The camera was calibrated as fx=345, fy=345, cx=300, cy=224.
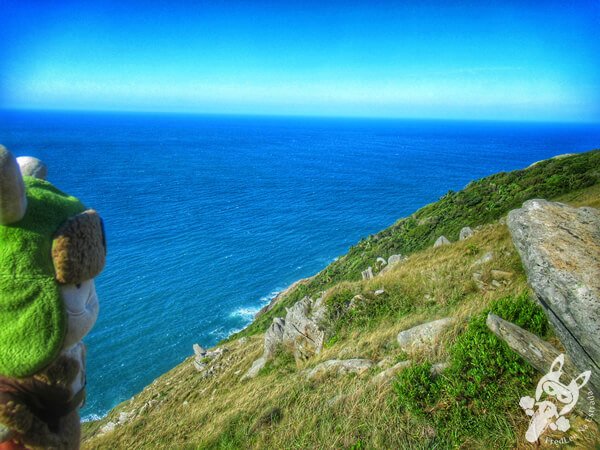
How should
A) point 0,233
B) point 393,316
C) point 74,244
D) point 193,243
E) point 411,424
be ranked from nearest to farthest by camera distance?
point 0,233 → point 74,244 → point 411,424 → point 393,316 → point 193,243

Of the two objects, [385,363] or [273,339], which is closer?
[385,363]

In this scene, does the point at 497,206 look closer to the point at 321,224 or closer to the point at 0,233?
the point at 0,233

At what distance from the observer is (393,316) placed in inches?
394

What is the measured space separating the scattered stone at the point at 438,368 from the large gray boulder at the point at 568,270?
1.95m

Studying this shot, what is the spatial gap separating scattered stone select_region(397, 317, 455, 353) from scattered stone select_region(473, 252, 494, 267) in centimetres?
449

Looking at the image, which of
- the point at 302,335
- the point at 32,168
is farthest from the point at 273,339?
the point at 32,168

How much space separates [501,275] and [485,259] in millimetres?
1318

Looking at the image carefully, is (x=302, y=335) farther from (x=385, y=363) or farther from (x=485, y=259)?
(x=485, y=259)

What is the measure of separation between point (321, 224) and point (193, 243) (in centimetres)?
1885

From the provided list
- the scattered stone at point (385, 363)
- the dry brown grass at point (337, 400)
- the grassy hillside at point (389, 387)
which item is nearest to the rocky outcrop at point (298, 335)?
the grassy hillside at point (389, 387)

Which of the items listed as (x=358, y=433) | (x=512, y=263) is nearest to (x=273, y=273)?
(x=512, y=263)

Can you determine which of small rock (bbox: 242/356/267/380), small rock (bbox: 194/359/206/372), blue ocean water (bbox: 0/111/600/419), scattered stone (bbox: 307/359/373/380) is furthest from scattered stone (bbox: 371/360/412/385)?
blue ocean water (bbox: 0/111/600/419)

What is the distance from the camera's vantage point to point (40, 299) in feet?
8.23

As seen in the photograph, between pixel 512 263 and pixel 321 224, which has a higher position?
pixel 512 263
